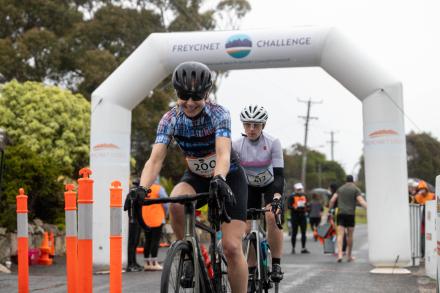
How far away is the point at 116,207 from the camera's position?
684 cm

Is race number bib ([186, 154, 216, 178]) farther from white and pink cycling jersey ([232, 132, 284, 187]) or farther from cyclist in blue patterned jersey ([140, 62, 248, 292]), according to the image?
white and pink cycling jersey ([232, 132, 284, 187])

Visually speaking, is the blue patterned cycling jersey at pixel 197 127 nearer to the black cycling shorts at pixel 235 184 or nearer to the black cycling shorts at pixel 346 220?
the black cycling shorts at pixel 235 184

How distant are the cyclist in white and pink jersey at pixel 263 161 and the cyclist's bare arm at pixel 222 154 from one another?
2.12 m

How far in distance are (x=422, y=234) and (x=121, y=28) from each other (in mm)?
23883

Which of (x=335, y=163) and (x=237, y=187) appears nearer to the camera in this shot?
(x=237, y=187)

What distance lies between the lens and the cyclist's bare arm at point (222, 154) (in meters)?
5.04

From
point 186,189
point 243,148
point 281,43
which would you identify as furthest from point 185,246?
point 281,43

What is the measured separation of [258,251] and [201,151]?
6.56 feet

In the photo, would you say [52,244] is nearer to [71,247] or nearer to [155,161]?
[71,247]

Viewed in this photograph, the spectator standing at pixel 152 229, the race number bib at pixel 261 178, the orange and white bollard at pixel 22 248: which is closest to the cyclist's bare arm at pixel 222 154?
the race number bib at pixel 261 178

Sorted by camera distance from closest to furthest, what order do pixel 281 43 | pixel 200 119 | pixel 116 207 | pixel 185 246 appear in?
pixel 185 246
pixel 200 119
pixel 116 207
pixel 281 43

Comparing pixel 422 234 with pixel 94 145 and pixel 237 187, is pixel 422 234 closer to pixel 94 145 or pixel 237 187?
pixel 94 145

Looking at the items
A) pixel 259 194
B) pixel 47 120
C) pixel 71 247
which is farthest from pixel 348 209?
pixel 47 120

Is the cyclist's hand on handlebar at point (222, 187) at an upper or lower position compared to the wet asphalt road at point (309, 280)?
upper
